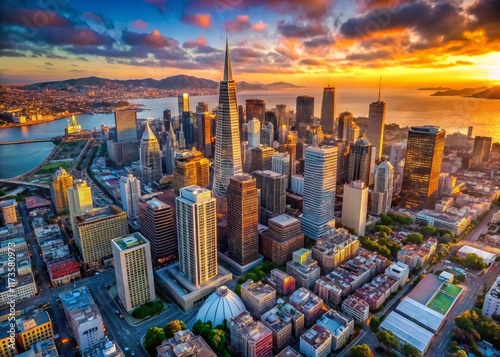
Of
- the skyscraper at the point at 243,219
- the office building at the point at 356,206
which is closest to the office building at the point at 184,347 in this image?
the skyscraper at the point at 243,219

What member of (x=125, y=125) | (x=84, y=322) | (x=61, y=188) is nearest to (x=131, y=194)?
(x=61, y=188)

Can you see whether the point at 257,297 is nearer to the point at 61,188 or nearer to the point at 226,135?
the point at 226,135

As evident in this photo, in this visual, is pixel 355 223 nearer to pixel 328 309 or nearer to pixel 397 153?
pixel 328 309

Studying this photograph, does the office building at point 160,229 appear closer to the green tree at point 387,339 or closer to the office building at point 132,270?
the office building at point 132,270

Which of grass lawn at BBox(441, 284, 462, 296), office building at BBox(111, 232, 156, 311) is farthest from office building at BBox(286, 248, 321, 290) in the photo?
office building at BBox(111, 232, 156, 311)

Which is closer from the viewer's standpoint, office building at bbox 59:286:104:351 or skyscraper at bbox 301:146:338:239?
office building at bbox 59:286:104:351

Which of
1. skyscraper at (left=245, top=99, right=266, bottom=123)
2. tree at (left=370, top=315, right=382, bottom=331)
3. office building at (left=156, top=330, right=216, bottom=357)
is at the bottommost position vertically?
tree at (left=370, top=315, right=382, bottom=331)

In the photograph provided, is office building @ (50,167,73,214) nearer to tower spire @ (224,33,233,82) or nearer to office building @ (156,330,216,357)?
tower spire @ (224,33,233,82)

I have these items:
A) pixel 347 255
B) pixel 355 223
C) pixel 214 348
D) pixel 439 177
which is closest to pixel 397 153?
pixel 439 177
